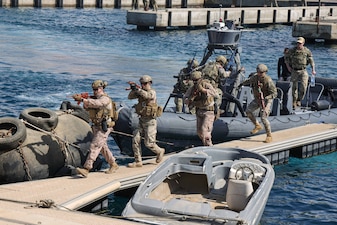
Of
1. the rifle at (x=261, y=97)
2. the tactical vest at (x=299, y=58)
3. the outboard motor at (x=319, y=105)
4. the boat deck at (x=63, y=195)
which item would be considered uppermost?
the tactical vest at (x=299, y=58)

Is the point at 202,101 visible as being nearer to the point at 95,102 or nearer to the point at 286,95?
the point at 95,102

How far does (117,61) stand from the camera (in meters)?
36.0

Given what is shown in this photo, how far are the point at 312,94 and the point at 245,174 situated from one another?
28.5ft

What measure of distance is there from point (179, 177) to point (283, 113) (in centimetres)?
646

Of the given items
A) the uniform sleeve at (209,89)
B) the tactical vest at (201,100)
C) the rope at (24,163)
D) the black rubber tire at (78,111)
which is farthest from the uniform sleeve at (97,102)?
the uniform sleeve at (209,89)

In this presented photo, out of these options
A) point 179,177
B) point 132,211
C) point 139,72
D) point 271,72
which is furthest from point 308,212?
point 271,72

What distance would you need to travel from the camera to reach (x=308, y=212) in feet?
44.6

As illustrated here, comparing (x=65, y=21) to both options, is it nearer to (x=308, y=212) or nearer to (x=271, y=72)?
(x=271, y=72)

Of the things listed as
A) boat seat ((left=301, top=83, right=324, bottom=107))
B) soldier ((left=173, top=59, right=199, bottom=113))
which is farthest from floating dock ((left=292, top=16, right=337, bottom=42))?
soldier ((left=173, top=59, right=199, bottom=113))

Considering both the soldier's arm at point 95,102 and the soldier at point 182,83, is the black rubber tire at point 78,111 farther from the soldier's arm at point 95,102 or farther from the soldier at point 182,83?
the soldier at point 182,83

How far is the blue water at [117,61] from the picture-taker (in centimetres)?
1480

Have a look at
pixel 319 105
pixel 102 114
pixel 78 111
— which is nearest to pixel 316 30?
pixel 319 105

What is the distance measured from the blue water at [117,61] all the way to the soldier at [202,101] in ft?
6.73

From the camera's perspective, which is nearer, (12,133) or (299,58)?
(12,133)
